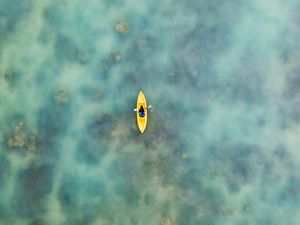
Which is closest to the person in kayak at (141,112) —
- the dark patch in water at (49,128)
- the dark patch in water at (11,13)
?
the dark patch in water at (49,128)

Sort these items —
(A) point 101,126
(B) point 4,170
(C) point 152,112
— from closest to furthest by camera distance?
(B) point 4,170 → (A) point 101,126 → (C) point 152,112

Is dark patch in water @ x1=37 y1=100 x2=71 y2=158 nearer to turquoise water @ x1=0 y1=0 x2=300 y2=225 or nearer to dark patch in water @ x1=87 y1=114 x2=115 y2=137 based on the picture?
turquoise water @ x1=0 y1=0 x2=300 y2=225

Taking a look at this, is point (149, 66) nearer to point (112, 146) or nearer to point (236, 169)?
point (112, 146)

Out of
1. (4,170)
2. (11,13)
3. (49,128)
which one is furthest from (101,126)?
(11,13)

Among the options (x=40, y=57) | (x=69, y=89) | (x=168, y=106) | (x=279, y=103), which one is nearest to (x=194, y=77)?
(x=168, y=106)

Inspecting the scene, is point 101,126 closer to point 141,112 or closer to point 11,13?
point 141,112
